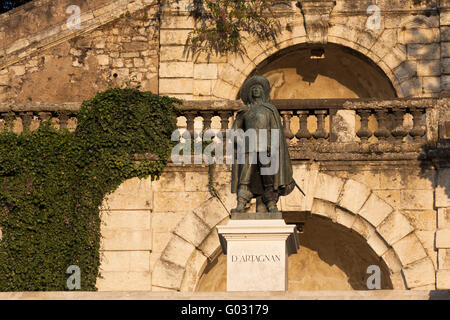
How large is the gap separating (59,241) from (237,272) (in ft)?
11.7

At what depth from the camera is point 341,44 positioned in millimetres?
20812

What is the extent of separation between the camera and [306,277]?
19.2 metres

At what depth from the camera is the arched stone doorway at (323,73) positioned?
21109 mm

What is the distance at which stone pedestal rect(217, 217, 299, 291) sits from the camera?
14.3 metres

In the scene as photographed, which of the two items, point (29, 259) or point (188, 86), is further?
point (188, 86)

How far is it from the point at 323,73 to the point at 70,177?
6192mm

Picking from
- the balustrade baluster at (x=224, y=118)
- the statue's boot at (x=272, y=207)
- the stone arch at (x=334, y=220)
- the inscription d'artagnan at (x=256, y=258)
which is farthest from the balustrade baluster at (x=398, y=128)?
the inscription d'artagnan at (x=256, y=258)

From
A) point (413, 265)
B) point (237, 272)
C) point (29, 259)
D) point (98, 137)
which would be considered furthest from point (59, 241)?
point (413, 265)

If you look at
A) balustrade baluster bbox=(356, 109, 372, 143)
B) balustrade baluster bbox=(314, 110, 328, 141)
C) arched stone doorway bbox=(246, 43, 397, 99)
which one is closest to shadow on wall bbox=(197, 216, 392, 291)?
balustrade baluster bbox=(314, 110, 328, 141)

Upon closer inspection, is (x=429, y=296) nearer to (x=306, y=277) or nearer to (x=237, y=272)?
(x=237, y=272)
